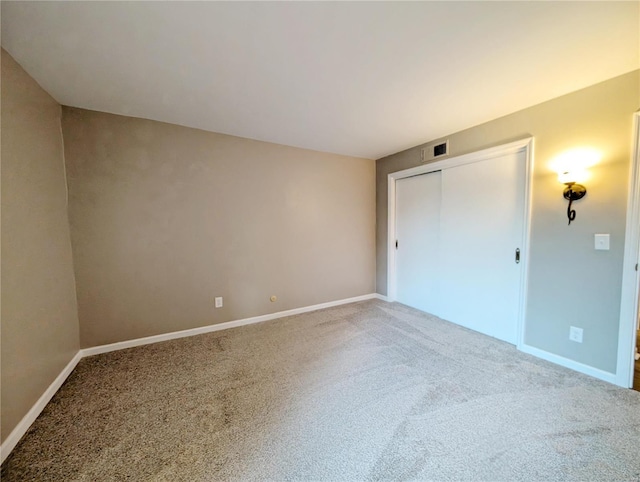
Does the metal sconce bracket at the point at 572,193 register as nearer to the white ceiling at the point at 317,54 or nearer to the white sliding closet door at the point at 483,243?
the white sliding closet door at the point at 483,243

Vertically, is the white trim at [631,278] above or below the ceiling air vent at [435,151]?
below

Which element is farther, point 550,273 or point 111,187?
point 111,187

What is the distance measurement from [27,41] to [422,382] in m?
3.58

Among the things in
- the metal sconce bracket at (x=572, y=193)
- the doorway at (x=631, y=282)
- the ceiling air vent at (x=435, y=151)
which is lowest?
the doorway at (x=631, y=282)

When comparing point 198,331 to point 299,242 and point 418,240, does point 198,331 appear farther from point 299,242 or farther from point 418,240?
point 418,240

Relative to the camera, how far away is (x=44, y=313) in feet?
5.99

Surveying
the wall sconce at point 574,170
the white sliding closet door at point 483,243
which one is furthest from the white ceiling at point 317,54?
the white sliding closet door at point 483,243

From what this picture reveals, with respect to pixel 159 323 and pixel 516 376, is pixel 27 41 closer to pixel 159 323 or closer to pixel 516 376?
pixel 159 323

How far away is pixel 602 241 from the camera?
1.97 metres

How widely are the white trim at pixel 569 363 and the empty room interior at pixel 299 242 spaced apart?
2 cm

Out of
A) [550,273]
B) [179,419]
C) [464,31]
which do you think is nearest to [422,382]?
[550,273]

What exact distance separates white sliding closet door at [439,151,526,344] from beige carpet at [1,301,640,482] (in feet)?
1.57

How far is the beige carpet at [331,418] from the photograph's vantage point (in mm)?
1278

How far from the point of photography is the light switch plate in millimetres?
→ 1953
